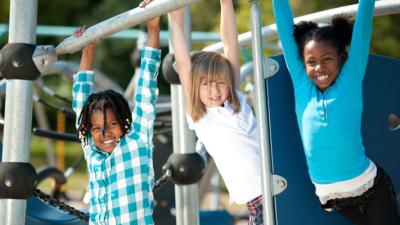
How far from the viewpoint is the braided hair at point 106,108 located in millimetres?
2422

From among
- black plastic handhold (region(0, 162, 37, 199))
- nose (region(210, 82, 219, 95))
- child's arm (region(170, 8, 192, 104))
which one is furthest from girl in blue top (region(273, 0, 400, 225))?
black plastic handhold (region(0, 162, 37, 199))

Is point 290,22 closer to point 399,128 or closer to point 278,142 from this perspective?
point 278,142

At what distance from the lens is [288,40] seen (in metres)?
2.20

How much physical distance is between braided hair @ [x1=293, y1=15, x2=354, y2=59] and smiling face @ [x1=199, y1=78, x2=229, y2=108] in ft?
0.89

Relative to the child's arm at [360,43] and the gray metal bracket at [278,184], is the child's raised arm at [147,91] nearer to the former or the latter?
the gray metal bracket at [278,184]

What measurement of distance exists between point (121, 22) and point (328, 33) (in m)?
0.60

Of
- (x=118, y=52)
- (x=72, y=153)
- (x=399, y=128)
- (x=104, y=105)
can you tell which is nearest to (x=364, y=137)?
(x=399, y=128)

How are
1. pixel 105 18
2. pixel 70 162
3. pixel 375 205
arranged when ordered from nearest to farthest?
pixel 375 205
pixel 70 162
pixel 105 18

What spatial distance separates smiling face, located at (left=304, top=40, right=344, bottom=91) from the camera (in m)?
2.12

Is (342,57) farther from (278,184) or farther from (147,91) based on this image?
(147,91)

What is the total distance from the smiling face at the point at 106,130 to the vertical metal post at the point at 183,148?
474 millimetres

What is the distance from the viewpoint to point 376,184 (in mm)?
2133

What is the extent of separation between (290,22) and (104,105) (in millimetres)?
636

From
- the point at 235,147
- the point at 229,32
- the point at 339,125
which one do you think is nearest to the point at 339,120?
the point at 339,125
